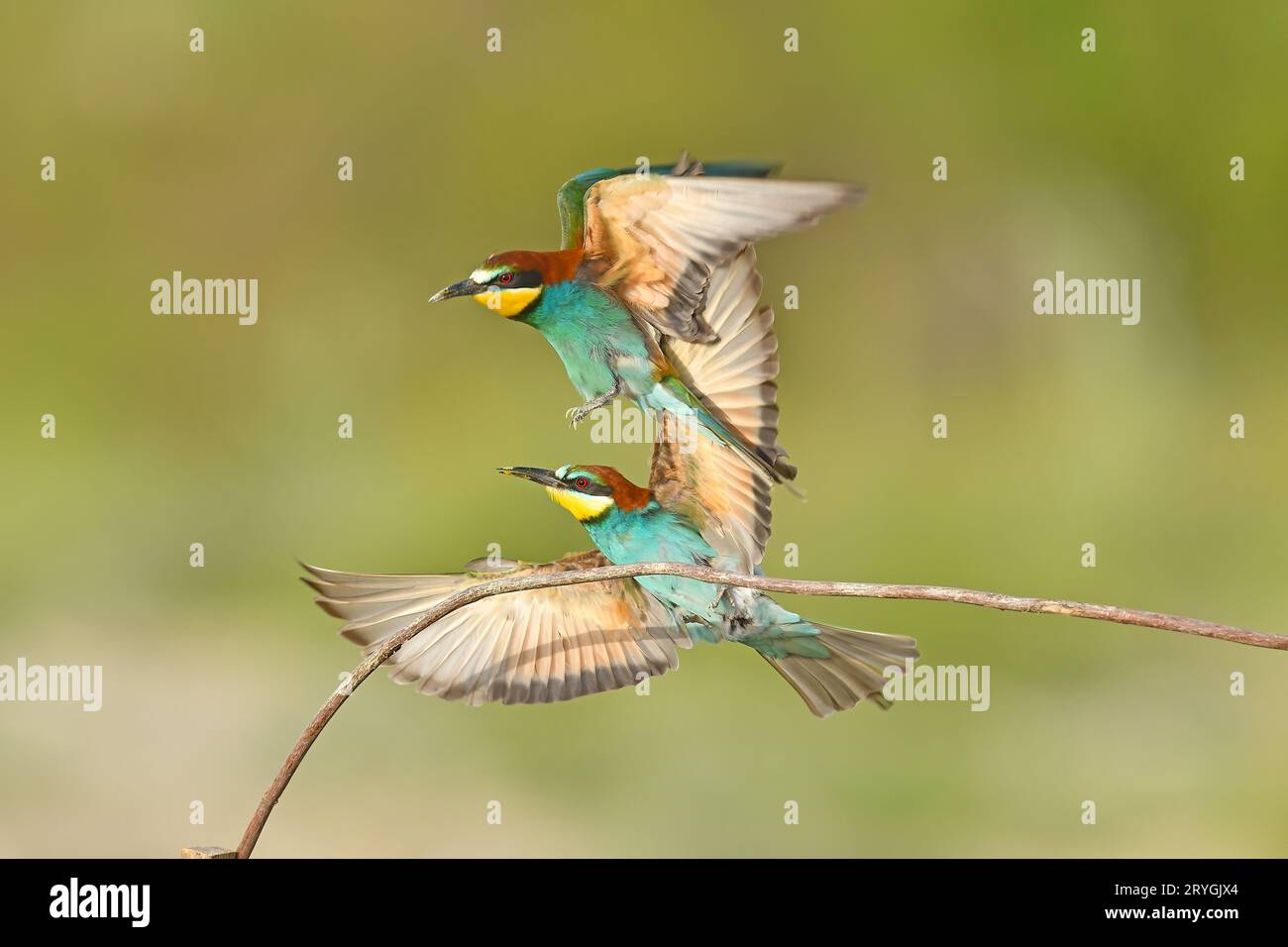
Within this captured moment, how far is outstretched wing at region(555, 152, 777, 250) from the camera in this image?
3.74 ft

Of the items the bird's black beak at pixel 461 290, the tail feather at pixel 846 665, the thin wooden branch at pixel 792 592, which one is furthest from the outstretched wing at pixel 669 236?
the tail feather at pixel 846 665

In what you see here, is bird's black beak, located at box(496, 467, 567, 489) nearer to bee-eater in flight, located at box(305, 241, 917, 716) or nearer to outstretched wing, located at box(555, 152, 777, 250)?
bee-eater in flight, located at box(305, 241, 917, 716)

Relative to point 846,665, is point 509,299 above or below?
above

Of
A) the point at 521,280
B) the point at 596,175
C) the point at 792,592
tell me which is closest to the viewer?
the point at 792,592

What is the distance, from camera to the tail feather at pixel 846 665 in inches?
58.4

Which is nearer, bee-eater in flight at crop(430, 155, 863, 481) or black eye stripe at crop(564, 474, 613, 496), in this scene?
bee-eater in flight at crop(430, 155, 863, 481)

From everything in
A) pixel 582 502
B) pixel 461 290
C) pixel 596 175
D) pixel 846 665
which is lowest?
pixel 846 665

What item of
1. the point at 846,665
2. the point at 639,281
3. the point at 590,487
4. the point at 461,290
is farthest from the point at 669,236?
the point at 846,665

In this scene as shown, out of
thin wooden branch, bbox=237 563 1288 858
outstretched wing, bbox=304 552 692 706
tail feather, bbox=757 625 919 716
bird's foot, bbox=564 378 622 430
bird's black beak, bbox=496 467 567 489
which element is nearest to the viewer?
thin wooden branch, bbox=237 563 1288 858

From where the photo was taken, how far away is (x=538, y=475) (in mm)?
1288

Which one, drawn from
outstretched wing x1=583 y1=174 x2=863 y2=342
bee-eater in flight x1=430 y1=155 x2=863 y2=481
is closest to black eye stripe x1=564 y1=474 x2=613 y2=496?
bee-eater in flight x1=430 y1=155 x2=863 y2=481

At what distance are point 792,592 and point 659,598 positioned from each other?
0.54 meters

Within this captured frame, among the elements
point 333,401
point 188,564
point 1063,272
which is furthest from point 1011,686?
point 188,564

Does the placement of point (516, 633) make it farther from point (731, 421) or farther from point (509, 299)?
point (509, 299)
